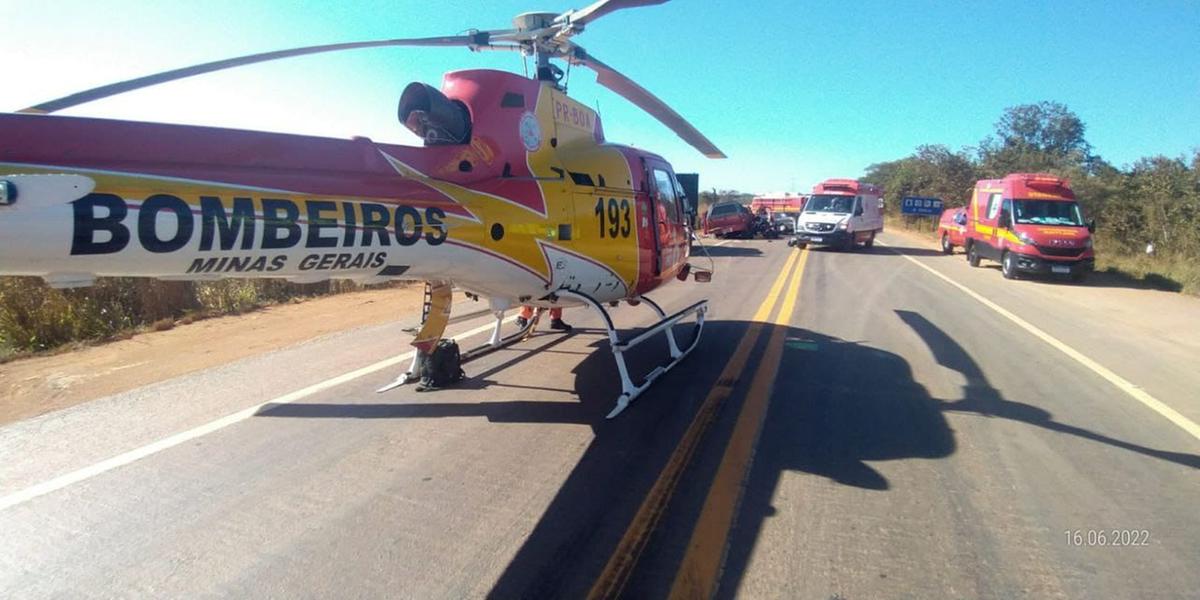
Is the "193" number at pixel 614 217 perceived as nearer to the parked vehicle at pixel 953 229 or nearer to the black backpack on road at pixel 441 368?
the black backpack on road at pixel 441 368

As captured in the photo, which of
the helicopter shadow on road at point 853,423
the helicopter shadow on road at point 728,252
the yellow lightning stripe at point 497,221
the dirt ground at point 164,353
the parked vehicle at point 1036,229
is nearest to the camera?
the helicopter shadow on road at point 853,423

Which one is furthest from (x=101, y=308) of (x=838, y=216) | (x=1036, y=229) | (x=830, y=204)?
(x=830, y=204)

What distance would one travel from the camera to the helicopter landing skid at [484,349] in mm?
5840

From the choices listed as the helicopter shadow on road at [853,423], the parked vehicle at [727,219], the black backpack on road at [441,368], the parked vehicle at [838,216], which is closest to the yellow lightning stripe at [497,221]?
the black backpack on road at [441,368]

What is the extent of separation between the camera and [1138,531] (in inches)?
134

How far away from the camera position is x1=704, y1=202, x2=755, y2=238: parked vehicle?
30062 mm

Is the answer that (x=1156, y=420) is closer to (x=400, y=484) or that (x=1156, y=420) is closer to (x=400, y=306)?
(x=400, y=484)

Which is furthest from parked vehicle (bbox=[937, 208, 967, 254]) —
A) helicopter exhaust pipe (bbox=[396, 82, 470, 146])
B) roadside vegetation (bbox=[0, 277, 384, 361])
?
roadside vegetation (bbox=[0, 277, 384, 361])

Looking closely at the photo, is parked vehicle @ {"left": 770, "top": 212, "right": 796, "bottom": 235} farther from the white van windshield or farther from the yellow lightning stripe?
the yellow lightning stripe

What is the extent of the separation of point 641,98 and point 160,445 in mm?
5359

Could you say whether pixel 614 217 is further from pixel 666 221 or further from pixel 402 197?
pixel 402 197

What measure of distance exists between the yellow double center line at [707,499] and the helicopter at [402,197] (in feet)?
2.40
